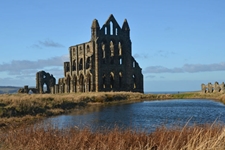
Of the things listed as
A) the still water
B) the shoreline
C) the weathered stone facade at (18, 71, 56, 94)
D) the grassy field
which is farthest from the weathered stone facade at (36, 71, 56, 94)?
the grassy field

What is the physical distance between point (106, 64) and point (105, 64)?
0.23 metres

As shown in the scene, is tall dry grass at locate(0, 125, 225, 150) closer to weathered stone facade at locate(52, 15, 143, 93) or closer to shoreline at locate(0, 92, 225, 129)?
shoreline at locate(0, 92, 225, 129)

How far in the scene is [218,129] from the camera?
13414 mm

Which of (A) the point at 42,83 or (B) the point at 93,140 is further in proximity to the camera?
(A) the point at 42,83

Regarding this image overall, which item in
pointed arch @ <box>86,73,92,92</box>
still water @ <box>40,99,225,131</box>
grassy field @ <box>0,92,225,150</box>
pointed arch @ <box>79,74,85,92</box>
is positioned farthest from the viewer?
pointed arch @ <box>79,74,85,92</box>

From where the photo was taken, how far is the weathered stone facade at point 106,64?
6756 cm

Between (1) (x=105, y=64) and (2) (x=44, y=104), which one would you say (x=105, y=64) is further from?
(2) (x=44, y=104)

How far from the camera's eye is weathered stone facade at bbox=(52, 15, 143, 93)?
67.6m

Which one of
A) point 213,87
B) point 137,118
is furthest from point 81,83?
point 137,118

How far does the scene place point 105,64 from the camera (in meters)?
68.8

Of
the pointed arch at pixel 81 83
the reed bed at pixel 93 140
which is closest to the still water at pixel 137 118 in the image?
the reed bed at pixel 93 140

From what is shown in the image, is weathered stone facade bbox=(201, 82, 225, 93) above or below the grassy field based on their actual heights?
above

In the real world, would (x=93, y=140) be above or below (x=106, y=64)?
below

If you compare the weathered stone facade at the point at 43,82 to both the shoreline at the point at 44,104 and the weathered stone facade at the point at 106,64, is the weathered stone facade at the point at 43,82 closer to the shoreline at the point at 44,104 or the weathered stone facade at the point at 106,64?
the weathered stone facade at the point at 106,64
